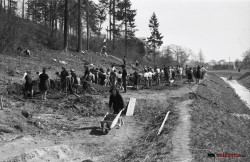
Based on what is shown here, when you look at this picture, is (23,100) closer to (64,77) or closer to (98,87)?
(64,77)

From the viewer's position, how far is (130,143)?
1221 centimetres

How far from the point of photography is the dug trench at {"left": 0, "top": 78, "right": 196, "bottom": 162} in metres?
10.2

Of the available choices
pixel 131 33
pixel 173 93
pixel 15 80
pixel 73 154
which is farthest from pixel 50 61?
pixel 131 33

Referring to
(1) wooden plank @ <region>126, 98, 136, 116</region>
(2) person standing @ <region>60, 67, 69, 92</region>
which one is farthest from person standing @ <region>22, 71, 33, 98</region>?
(1) wooden plank @ <region>126, 98, 136, 116</region>

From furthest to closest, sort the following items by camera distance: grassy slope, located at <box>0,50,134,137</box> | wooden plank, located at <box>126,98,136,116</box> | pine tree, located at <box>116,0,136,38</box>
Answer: pine tree, located at <box>116,0,136,38</box>, wooden plank, located at <box>126,98,136,116</box>, grassy slope, located at <box>0,50,134,137</box>

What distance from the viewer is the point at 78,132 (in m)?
13.3

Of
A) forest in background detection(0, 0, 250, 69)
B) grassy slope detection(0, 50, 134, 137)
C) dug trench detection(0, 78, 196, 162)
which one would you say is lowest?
dug trench detection(0, 78, 196, 162)

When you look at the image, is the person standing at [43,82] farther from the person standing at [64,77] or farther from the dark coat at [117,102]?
the dark coat at [117,102]

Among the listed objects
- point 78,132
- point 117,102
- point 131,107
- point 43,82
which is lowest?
point 78,132

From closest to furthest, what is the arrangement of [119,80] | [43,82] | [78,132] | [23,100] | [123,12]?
[78,132] < [23,100] < [43,82] < [119,80] < [123,12]

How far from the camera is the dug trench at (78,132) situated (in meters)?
10.2

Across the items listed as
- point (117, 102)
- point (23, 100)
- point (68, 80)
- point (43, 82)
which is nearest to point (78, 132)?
point (117, 102)

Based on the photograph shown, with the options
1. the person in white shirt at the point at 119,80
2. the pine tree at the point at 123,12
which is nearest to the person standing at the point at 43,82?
the person in white shirt at the point at 119,80

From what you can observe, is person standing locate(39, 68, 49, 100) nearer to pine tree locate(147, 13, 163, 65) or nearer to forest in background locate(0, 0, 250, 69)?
forest in background locate(0, 0, 250, 69)
